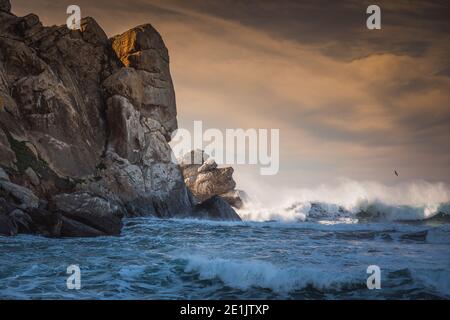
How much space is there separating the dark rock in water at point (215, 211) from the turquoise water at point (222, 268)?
17.1 metres

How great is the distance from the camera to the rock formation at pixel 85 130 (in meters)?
21.6

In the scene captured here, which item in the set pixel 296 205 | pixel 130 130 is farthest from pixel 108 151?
pixel 296 205

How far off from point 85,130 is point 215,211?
1277cm

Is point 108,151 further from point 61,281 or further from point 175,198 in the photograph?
point 61,281

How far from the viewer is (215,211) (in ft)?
116

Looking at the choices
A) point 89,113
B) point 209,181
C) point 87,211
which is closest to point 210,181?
point 209,181

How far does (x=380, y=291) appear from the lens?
8766mm

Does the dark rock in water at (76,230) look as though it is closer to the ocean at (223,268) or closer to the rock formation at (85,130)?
the rock formation at (85,130)

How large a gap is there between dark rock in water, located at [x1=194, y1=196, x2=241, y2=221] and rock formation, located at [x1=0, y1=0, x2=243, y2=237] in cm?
A: 11

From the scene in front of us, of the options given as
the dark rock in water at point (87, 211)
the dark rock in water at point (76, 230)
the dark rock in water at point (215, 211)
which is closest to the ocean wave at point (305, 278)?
the dark rock in water at point (76, 230)

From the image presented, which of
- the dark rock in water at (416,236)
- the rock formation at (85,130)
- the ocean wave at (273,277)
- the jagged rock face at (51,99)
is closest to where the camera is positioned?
the ocean wave at (273,277)

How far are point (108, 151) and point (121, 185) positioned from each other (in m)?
3.57

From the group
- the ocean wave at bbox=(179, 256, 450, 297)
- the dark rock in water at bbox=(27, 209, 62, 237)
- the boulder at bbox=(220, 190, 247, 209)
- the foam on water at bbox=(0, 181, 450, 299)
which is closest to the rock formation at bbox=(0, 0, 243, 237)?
the dark rock in water at bbox=(27, 209, 62, 237)

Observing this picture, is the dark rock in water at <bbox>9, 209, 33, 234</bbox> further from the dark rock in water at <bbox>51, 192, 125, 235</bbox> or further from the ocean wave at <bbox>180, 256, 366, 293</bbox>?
the ocean wave at <bbox>180, 256, 366, 293</bbox>
